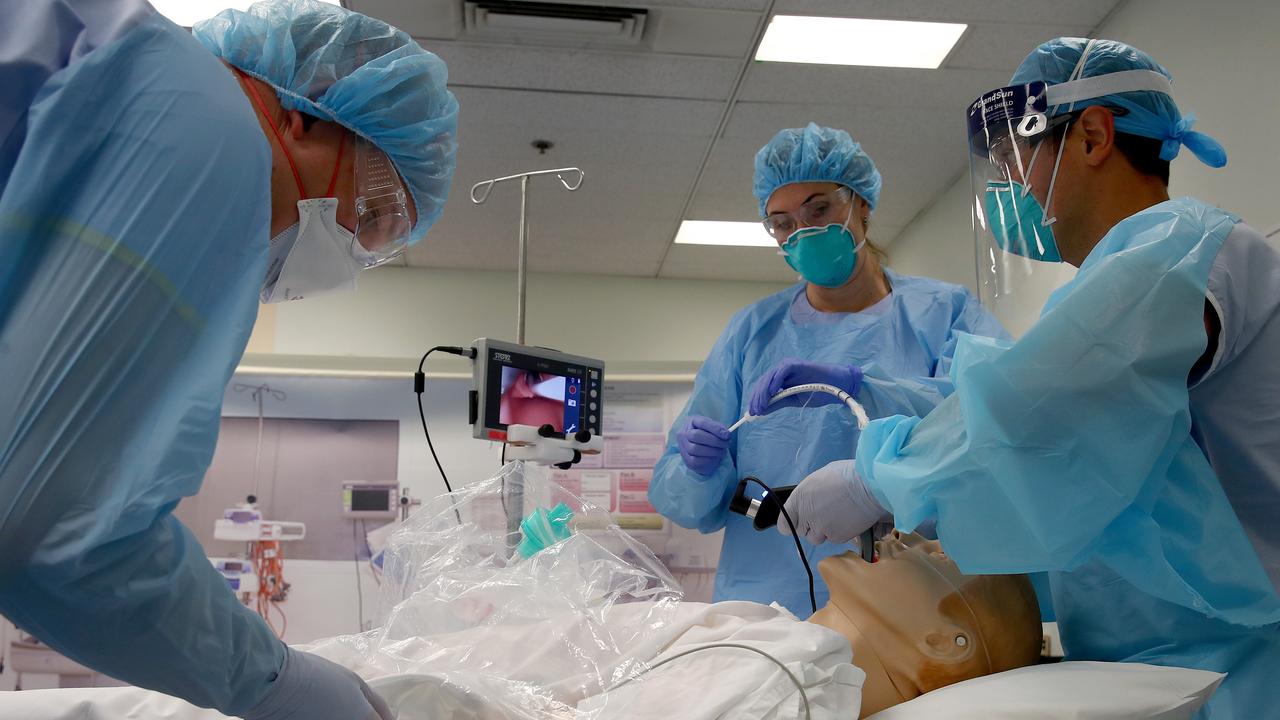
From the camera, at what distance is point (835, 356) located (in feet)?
6.87

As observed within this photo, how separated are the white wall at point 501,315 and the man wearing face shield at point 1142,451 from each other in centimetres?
385

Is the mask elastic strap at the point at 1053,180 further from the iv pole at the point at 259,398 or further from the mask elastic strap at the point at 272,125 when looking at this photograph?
the iv pole at the point at 259,398

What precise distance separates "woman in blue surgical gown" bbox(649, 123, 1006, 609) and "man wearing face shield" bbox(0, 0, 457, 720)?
1.32 metres

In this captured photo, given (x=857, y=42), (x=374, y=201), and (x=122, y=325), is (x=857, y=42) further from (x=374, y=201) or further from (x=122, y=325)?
(x=122, y=325)

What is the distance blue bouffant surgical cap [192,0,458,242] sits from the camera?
3.39 ft

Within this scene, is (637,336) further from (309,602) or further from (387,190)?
(387,190)

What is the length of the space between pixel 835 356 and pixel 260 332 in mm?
3726

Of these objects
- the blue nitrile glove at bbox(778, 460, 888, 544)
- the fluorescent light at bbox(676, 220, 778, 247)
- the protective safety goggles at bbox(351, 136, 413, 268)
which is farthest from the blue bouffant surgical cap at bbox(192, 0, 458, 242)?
the fluorescent light at bbox(676, 220, 778, 247)

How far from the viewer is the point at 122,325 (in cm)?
63

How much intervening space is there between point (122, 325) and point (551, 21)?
7.75 feet

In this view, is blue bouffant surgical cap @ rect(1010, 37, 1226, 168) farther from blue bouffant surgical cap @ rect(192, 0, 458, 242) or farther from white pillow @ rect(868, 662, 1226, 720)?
blue bouffant surgical cap @ rect(192, 0, 458, 242)

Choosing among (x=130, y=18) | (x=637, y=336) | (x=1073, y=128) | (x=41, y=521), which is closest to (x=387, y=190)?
(x=130, y=18)

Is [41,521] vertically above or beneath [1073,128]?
beneath

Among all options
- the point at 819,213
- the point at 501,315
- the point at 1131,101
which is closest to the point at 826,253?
the point at 819,213
